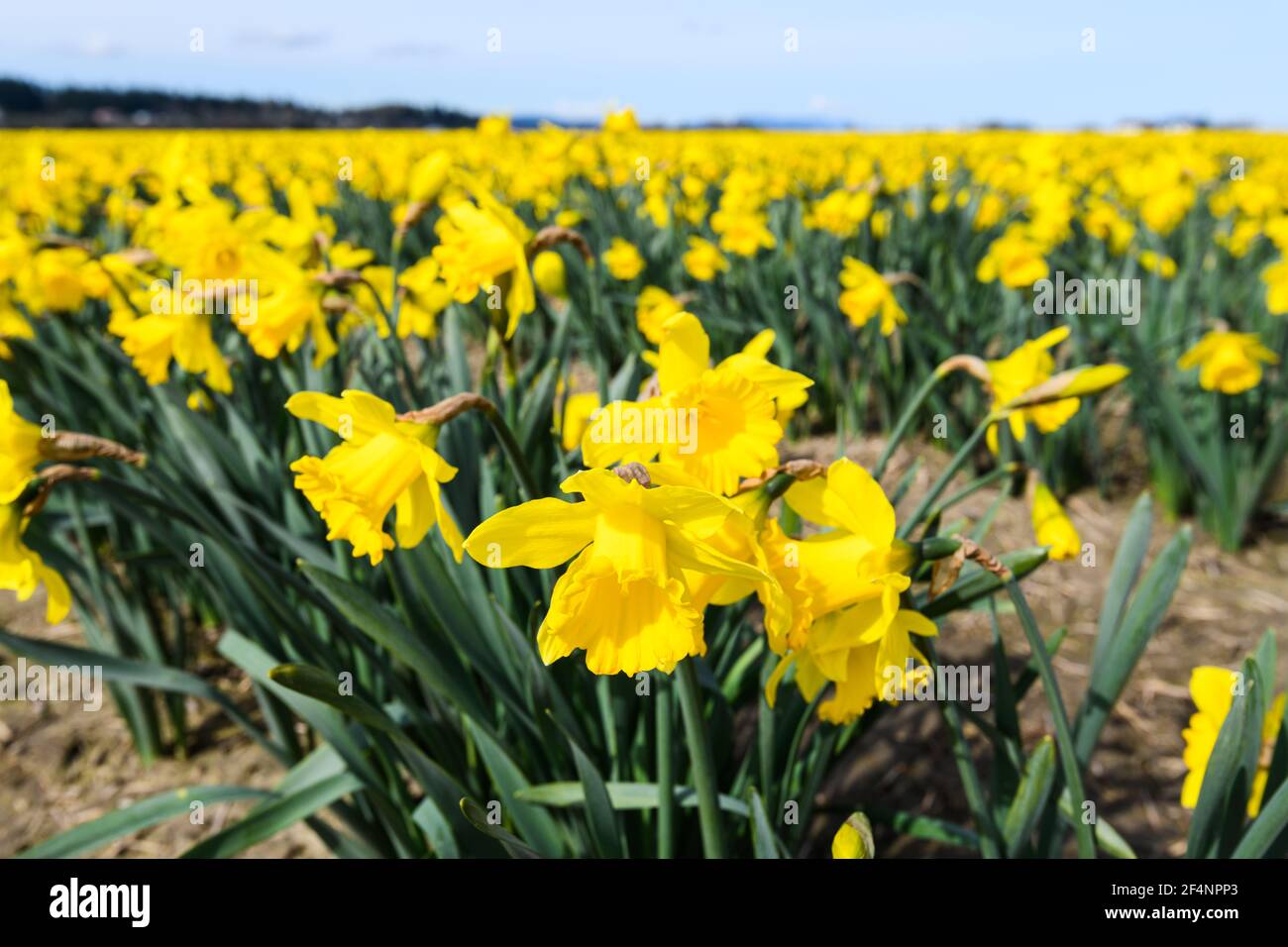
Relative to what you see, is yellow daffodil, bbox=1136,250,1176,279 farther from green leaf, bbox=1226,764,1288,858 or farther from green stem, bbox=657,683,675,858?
green stem, bbox=657,683,675,858

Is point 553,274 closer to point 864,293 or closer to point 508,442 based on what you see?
point 864,293

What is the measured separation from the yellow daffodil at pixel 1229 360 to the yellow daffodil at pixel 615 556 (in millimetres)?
2842

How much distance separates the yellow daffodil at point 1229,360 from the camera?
10.1 ft

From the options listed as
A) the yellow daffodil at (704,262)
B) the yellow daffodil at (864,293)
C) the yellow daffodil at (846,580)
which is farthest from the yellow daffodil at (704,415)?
the yellow daffodil at (704,262)

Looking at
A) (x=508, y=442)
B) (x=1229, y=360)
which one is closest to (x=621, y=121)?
(x=1229, y=360)

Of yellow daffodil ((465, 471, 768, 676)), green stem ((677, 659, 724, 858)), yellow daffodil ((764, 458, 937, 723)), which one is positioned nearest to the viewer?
yellow daffodil ((465, 471, 768, 676))

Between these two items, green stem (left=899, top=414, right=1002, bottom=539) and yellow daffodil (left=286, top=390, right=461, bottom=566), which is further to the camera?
green stem (left=899, top=414, right=1002, bottom=539)

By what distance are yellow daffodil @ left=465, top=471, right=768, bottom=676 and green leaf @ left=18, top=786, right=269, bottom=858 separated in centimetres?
94

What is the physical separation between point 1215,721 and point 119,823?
1703mm

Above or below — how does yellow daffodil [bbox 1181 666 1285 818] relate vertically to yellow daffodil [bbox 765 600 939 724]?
below

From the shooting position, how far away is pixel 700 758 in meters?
1.17

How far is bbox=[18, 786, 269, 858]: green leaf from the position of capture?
141 centimetres

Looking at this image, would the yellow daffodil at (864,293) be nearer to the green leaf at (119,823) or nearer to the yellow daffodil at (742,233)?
the yellow daffodil at (742,233)

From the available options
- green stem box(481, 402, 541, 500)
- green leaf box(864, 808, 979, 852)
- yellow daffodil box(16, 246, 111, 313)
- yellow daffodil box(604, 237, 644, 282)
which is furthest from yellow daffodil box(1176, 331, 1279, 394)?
yellow daffodil box(16, 246, 111, 313)
